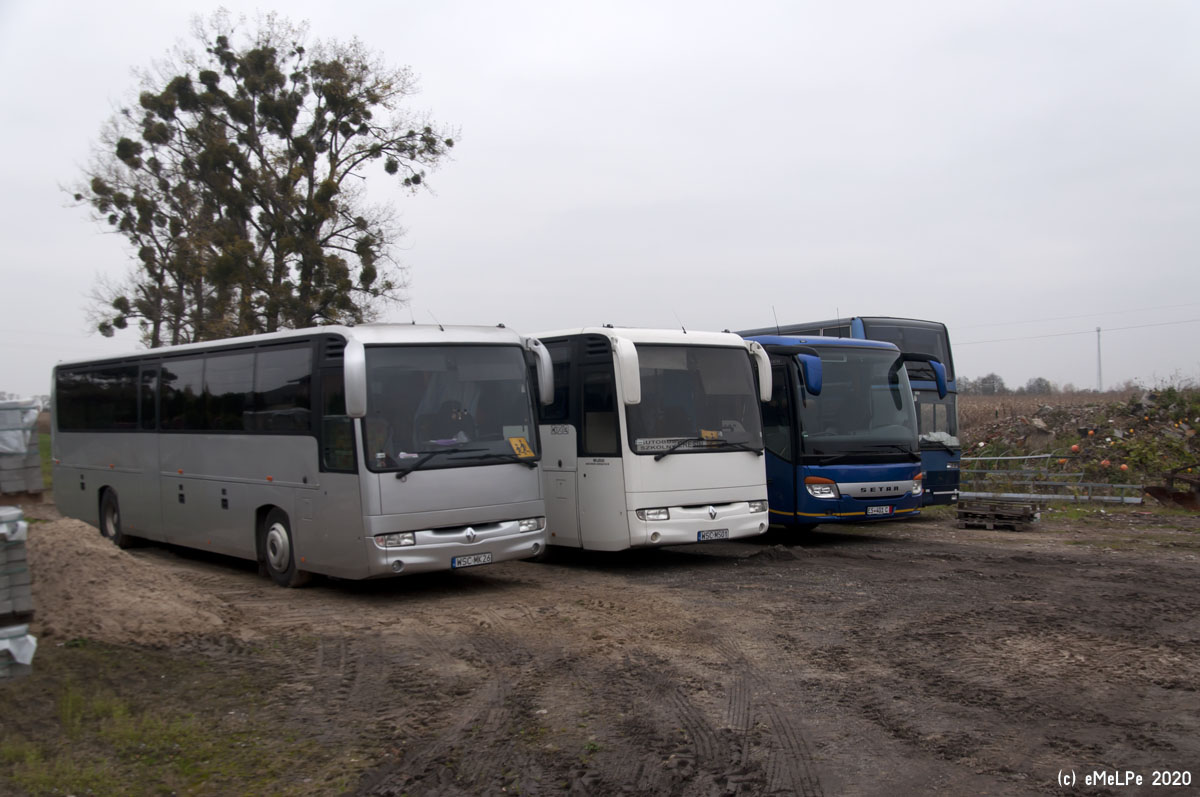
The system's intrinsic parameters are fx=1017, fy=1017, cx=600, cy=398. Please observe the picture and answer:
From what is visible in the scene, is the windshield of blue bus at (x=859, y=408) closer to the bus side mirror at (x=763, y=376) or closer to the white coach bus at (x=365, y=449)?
the bus side mirror at (x=763, y=376)

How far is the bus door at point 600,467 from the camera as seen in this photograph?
1216 centimetres

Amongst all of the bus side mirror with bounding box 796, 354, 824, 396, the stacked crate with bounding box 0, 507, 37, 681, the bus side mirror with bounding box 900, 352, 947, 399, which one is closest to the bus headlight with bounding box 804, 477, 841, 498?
the bus side mirror with bounding box 796, 354, 824, 396

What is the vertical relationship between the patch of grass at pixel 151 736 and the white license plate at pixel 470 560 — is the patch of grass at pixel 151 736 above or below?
below

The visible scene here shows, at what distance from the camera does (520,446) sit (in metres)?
11.2

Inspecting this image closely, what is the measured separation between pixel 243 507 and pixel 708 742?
319 inches

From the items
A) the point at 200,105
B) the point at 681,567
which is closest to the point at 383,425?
the point at 681,567

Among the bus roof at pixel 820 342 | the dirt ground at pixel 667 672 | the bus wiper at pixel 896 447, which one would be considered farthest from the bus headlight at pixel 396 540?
the bus wiper at pixel 896 447

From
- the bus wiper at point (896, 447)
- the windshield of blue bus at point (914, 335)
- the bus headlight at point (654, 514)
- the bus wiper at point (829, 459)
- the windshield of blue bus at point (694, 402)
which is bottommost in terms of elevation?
the bus headlight at point (654, 514)

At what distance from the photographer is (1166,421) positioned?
87.0 ft

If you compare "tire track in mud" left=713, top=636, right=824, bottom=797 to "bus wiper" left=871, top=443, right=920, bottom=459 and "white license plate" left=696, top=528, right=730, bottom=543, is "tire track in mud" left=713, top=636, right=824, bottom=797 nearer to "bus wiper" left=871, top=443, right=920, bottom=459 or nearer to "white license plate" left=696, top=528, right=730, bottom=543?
"white license plate" left=696, top=528, right=730, bottom=543

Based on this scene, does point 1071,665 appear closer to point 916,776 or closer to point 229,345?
point 916,776

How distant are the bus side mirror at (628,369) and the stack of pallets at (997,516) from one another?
8351 millimetres

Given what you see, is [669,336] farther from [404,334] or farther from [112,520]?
[112,520]

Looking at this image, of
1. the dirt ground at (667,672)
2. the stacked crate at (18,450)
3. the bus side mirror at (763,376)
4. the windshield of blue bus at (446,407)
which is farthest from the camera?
the bus side mirror at (763,376)
